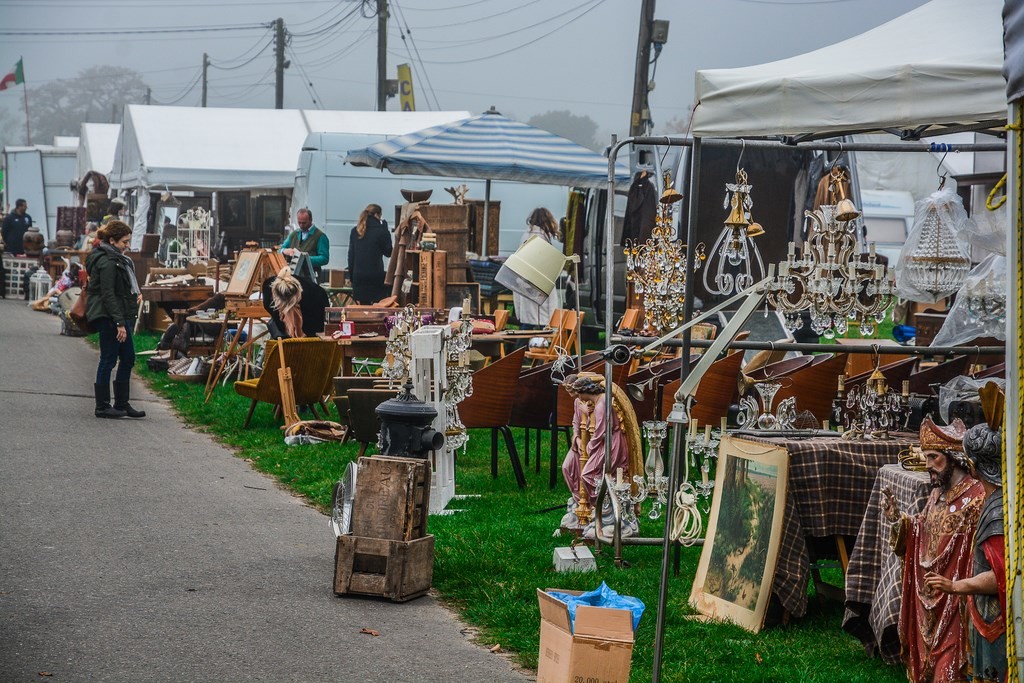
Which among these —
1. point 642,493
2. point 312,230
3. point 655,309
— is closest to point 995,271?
point 655,309

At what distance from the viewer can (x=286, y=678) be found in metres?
5.39

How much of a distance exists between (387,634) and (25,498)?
3.94 metres

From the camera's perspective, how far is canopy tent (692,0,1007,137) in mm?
5461

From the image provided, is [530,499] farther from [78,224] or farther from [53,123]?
[53,123]

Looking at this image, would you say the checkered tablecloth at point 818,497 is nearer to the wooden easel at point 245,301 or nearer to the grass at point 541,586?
the grass at point 541,586

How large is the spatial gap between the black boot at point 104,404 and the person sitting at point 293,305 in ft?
6.02

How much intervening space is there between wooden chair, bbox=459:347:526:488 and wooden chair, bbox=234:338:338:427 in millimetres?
2770

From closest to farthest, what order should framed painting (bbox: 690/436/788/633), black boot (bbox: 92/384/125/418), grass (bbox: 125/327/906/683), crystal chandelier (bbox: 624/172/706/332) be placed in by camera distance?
1. grass (bbox: 125/327/906/683)
2. framed painting (bbox: 690/436/788/633)
3. crystal chandelier (bbox: 624/172/706/332)
4. black boot (bbox: 92/384/125/418)

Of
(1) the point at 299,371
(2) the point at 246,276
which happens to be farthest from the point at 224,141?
(1) the point at 299,371

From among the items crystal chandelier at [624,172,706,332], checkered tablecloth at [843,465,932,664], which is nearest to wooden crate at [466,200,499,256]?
crystal chandelier at [624,172,706,332]

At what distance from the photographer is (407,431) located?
7.28 m

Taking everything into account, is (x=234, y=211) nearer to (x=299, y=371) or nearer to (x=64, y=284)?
(x=64, y=284)

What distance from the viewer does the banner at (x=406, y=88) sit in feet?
143

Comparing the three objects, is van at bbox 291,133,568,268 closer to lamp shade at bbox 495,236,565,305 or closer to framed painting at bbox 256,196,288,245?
framed painting at bbox 256,196,288,245
